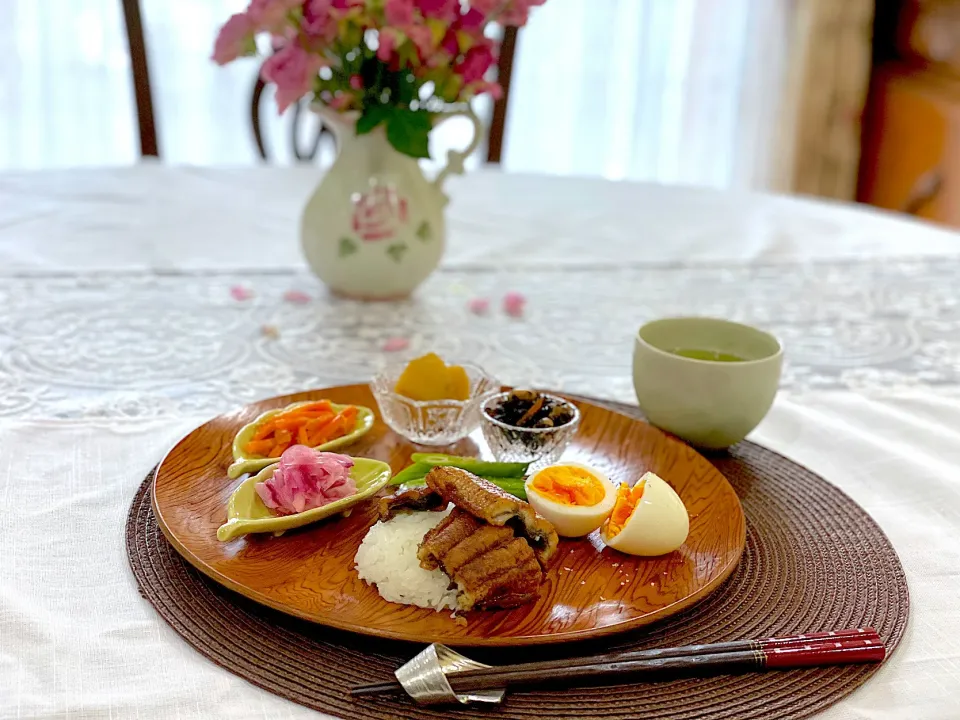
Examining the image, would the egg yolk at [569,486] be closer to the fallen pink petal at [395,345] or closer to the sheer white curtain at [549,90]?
the fallen pink petal at [395,345]

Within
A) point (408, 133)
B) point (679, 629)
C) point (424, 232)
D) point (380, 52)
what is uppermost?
point (380, 52)

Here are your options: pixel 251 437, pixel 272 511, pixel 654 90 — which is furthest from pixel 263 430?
pixel 654 90

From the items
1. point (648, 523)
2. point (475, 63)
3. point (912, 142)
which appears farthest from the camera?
point (912, 142)

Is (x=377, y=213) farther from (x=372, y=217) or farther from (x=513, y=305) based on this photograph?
(x=513, y=305)

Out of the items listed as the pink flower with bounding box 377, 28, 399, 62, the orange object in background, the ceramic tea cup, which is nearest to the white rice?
the ceramic tea cup

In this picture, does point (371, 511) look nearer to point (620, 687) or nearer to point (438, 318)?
point (620, 687)

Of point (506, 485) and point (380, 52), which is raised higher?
point (380, 52)

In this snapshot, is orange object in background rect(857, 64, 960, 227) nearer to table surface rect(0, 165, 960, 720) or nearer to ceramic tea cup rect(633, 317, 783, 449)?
table surface rect(0, 165, 960, 720)
